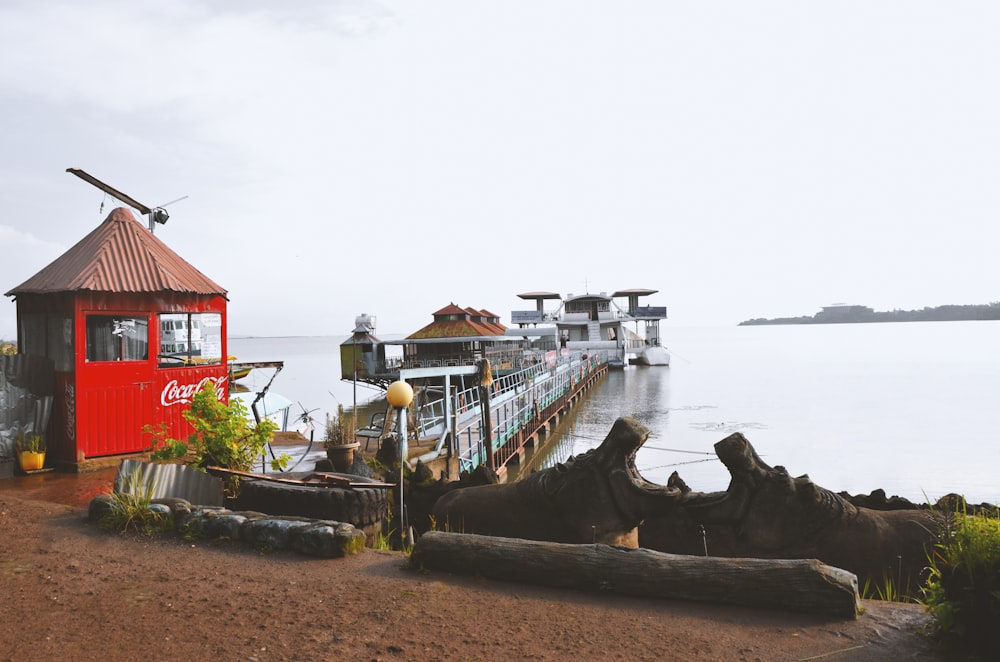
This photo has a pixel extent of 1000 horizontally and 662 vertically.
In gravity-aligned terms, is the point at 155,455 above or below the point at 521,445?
above

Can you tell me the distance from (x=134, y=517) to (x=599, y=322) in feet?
195

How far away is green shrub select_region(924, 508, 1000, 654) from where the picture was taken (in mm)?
3533

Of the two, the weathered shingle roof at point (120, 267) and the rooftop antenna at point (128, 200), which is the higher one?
the rooftop antenna at point (128, 200)

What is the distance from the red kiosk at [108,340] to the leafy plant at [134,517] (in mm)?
3610

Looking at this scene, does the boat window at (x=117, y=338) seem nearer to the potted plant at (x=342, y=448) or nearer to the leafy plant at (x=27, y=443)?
the leafy plant at (x=27, y=443)

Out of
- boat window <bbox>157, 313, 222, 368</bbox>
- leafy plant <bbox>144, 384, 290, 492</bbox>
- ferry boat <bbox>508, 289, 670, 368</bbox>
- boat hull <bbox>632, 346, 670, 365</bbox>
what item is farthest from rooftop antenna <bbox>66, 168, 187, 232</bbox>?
boat hull <bbox>632, 346, 670, 365</bbox>

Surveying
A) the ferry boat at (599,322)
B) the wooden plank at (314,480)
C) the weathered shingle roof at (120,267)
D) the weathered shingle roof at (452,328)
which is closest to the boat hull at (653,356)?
the ferry boat at (599,322)

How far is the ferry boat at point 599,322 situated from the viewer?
207 ft

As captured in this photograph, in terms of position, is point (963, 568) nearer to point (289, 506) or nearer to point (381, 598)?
point (381, 598)

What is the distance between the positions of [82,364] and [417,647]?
826 cm

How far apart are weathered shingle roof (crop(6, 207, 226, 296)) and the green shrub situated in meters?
10.6

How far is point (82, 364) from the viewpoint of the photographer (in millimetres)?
9664

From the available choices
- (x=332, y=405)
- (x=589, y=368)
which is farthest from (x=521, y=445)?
(x=589, y=368)

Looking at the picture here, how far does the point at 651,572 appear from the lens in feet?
15.5
